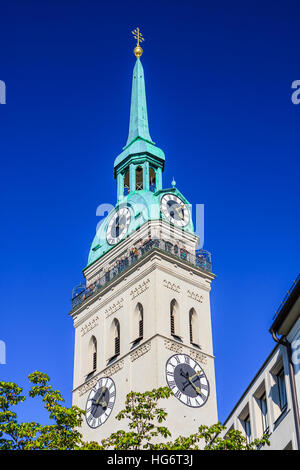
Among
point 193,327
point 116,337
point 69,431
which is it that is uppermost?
point 193,327

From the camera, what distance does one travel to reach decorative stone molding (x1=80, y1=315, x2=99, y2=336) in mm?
70463

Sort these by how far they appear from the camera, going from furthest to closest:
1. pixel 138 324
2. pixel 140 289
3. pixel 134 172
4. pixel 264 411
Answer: pixel 134 172
pixel 140 289
pixel 138 324
pixel 264 411

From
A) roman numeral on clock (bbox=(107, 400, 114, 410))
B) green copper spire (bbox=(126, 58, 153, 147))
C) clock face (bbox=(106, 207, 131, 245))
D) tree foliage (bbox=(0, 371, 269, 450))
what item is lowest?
tree foliage (bbox=(0, 371, 269, 450))

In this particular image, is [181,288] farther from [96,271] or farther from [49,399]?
[49,399]

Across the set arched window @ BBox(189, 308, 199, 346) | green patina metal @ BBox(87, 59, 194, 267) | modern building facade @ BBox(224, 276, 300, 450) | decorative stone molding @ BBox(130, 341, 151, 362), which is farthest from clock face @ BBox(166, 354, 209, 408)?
modern building facade @ BBox(224, 276, 300, 450)

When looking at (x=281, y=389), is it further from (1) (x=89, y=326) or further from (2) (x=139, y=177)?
(2) (x=139, y=177)

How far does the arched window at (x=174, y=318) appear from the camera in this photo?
65500 millimetres

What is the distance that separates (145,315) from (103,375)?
4902 millimetres

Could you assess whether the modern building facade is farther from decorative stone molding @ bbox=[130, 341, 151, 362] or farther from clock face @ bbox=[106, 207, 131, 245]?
clock face @ bbox=[106, 207, 131, 245]

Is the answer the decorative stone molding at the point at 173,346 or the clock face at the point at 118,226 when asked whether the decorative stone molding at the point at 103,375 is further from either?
the clock face at the point at 118,226

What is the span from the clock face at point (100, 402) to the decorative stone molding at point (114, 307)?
4910mm

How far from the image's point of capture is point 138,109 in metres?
84.2

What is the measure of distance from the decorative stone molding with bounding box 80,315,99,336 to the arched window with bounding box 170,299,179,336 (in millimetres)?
6197

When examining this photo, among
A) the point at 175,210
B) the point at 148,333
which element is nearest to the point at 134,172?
the point at 175,210
